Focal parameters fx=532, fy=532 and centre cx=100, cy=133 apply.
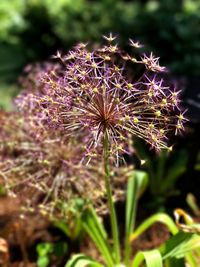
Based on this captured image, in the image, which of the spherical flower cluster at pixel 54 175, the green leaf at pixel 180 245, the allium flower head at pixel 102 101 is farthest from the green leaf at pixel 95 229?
the allium flower head at pixel 102 101

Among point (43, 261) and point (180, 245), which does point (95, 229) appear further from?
point (180, 245)

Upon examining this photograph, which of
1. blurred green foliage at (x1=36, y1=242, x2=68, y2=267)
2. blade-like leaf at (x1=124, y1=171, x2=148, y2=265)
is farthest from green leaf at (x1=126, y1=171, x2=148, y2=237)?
blurred green foliage at (x1=36, y1=242, x2=68, y2=267)

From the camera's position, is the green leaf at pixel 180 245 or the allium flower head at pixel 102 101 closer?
the allium flower head at pixel 102 101

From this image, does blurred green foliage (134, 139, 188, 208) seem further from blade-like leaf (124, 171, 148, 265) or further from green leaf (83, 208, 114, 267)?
green leaf (83, 208, 114, 267)

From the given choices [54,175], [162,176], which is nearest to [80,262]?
[54,175]

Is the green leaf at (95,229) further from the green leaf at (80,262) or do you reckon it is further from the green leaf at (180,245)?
the green leaf at (180,245)

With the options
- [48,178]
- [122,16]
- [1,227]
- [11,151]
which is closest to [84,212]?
[48,178]

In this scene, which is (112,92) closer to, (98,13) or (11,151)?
(11,151)
